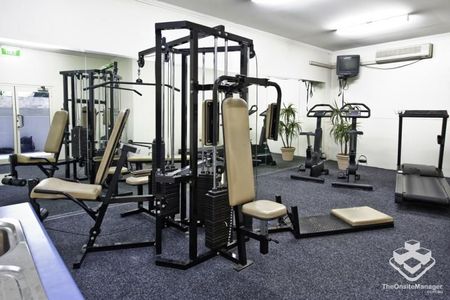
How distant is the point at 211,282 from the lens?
206 centimetres

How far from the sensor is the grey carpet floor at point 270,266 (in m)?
1.96

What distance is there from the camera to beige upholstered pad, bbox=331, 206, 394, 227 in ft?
9.96

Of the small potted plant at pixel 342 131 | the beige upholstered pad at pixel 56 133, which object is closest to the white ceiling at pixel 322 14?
the small potted plant at pixel 342 131

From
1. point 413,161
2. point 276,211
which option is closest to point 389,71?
point 413,161

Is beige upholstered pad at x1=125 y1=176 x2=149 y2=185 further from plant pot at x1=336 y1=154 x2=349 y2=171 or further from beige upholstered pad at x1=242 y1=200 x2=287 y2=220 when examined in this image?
plant pot at x1=336 y1=154 x2=349 y2=171

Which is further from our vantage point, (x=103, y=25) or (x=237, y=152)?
(x=103, y=25)

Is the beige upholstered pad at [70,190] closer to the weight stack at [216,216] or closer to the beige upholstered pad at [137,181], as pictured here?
the beige upholstered pad at [137,181]

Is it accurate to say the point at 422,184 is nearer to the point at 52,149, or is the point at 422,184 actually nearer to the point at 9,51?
the point at 52,149

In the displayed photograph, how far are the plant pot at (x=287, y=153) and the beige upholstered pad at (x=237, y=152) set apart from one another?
14.6ft

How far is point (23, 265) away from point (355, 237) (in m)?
2.84

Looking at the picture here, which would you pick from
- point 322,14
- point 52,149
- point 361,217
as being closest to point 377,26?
point 322,14

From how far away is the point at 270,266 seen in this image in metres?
2.29

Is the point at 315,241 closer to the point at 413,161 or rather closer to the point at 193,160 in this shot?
the point at 193,160

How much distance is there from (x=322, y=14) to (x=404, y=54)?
Result: 2.53 meters
